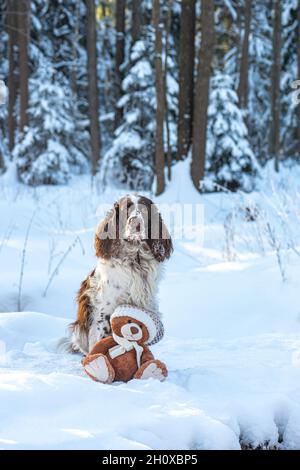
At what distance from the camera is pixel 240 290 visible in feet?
18.6

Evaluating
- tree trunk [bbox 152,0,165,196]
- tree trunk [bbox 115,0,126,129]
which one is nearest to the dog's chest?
tree trunk [bbox 152,0,165,196]

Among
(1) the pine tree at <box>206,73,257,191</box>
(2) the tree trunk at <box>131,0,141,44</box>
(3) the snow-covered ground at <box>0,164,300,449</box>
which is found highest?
(2) the tree trunk at <box>131,0,141,44</box>

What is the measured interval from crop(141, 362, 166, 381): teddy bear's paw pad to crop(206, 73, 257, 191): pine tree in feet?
37.2

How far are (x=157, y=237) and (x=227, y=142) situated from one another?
11012 millimetres

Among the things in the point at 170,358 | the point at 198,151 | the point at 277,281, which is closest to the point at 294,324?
the point at 277,281

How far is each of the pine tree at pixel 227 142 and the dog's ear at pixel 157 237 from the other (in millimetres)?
10894

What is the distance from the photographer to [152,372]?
333 centimetres

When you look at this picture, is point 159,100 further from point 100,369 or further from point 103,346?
point 100,369

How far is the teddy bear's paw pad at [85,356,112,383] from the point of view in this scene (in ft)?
10.8

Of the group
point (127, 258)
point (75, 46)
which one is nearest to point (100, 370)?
point (127, 258)

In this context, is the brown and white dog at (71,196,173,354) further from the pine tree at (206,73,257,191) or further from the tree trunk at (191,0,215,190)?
the pine tree at (206,73,257,191)

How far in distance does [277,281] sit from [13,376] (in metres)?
3.22

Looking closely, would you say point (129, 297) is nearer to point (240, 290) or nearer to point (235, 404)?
point (235, 404)
